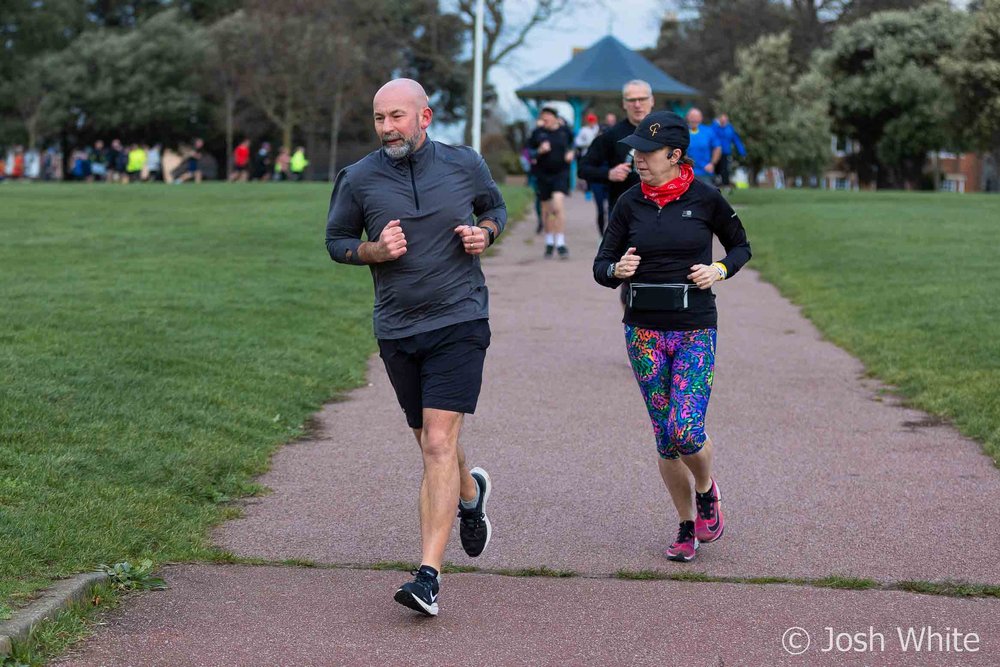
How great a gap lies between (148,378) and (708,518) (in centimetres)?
443

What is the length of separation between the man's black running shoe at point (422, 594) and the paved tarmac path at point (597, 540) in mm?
86

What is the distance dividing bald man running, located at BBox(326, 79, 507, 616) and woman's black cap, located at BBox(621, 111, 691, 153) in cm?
73

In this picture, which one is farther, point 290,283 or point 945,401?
point 290,283

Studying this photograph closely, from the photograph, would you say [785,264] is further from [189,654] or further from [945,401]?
[189,654]

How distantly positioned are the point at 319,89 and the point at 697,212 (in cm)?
5320

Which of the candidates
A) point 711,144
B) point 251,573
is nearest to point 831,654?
point 251,573

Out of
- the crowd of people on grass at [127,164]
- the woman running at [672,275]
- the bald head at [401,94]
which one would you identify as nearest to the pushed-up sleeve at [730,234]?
the woman running at [672,275]

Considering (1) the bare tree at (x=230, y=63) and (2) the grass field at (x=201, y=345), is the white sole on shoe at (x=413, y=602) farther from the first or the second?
(1) the bare tree at (x=230, y=63)

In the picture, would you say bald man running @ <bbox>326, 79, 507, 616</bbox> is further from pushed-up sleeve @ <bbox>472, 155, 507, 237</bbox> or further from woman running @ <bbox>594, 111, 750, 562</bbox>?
woman running @ <bbox>594, 111, 750, 562</bbox>

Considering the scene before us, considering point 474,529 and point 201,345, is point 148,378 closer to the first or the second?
point 201,345

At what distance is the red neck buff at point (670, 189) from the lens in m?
5.69

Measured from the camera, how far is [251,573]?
550cm

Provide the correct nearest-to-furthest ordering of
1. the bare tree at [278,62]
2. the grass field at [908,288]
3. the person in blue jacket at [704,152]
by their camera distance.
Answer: the grass field at [908,288] → the person in blue jacket at [704,152] → the bare tree at [278,62]

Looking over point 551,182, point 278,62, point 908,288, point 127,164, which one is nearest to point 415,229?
point 908,288
